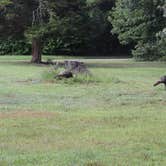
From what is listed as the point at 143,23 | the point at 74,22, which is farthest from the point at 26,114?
the point at 74,22

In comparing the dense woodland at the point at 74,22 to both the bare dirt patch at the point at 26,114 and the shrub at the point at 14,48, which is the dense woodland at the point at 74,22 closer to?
the shrub at the point at 14,48

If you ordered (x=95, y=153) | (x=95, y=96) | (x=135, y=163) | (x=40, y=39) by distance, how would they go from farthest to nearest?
(x=40, y=39) < (x=95, y=96) < (x=95, y=153) < (x=135, y=163)

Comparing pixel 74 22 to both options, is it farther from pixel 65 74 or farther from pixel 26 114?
pixel 26 114

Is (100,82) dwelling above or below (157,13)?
below

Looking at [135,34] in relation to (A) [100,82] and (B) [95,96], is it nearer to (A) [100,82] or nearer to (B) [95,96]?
(A) [100,82]

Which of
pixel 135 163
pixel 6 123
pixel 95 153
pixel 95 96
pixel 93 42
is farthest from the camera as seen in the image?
pixel 93 42

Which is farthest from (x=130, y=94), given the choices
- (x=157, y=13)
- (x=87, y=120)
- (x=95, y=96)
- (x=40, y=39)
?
(x=40, y=39)

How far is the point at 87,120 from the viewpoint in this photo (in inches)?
452

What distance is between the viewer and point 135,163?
24.2 feet

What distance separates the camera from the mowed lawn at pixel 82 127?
25.3 ft

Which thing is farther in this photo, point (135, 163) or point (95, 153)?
point (95, 153)

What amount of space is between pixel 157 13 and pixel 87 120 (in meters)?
25.5

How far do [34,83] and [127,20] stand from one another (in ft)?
58.1

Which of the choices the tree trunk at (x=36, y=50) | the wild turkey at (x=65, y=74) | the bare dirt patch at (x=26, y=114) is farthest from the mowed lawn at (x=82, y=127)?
the tree trunk at (x=36, y=50)
